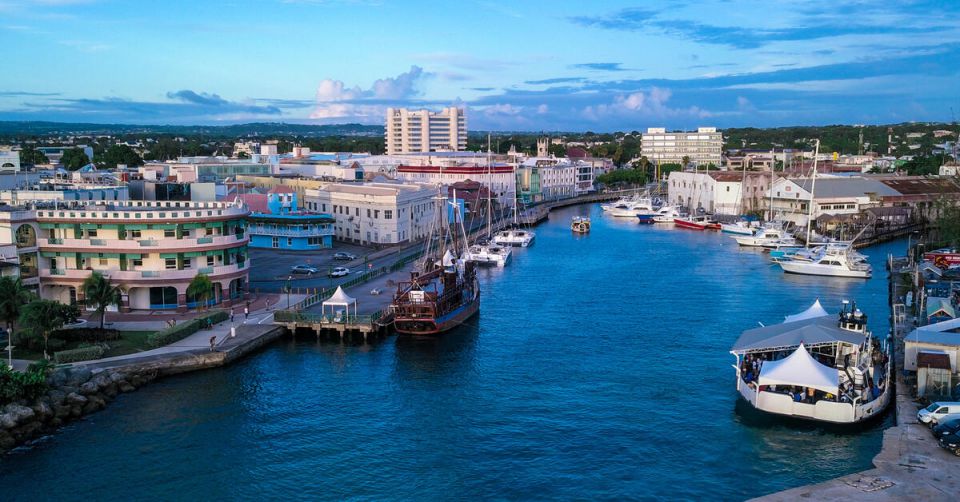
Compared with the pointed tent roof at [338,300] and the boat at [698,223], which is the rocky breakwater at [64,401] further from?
the boat at [698,223]

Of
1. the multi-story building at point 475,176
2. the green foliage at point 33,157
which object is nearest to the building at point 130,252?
the multi-story building at point 475,176

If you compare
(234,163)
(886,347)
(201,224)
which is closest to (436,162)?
(234,163)

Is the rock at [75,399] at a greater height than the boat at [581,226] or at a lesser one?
lesser

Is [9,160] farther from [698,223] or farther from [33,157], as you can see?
[698,223]

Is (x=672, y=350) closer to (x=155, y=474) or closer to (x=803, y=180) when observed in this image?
(x=155, y=474)

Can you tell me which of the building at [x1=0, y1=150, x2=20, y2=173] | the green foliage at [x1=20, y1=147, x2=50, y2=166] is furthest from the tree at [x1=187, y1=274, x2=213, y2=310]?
the green foliage at [x1=20, y1=147, x2=50, y2=166]

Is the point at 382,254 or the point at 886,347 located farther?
the point at 382,254
